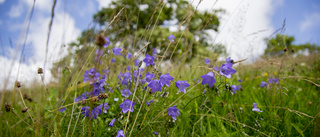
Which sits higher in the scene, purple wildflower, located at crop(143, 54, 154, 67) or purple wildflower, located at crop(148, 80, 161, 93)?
purple wildflower, located at crop(143, 54, 154, 67)

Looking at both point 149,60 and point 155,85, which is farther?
point 149,60

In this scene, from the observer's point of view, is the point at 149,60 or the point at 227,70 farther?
the point at 149,60

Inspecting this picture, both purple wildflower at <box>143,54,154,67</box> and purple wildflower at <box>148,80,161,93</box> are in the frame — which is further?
purple wildflower at <box>143,54,154,67</box>

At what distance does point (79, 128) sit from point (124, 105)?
1.56 ft

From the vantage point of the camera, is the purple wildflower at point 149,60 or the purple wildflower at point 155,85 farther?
the purple wildflower at point 149,60

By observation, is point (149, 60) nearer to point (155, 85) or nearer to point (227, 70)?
point (155, 85)

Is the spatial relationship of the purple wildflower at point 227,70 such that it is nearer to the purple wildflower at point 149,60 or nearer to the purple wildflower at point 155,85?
the purple wildflower at point 155,85

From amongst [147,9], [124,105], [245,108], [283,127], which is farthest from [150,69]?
[147,9]

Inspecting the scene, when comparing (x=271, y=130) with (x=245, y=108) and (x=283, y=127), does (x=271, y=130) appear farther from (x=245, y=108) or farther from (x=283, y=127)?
(x=245, y=108)

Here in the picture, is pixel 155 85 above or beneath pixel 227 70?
beneath

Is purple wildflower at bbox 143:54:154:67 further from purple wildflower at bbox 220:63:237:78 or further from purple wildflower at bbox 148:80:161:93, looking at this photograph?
purple wildflower at bbox 220:63:237:78

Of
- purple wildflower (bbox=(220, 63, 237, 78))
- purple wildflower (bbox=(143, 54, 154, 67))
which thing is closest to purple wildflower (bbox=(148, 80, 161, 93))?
purple wildflower (bbox=(143, 54, 154, 67))

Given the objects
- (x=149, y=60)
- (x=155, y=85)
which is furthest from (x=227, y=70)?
(x=149, y=60)

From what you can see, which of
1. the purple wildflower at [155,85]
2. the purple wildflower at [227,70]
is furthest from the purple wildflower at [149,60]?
the purple wildflower at [227,70]
